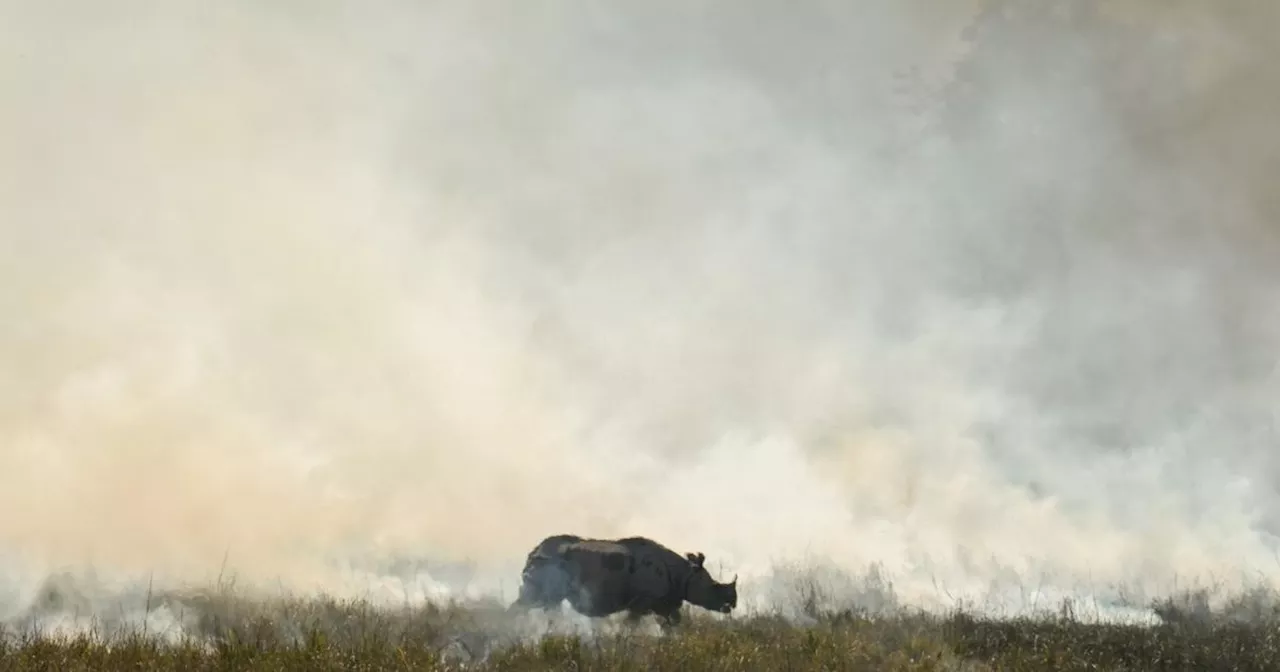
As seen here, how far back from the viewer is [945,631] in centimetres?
1767

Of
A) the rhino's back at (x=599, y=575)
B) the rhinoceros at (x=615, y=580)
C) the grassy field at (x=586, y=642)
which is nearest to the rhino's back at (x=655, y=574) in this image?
the rhinoceros at (x=615, y=580)

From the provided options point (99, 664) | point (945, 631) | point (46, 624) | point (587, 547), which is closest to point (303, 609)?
point (46, 624)

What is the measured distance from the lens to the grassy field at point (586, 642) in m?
11.5

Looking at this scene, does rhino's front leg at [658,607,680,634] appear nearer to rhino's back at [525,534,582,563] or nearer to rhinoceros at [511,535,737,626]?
rhinoceros at [511,535,737,626]

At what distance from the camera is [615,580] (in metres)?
23.4

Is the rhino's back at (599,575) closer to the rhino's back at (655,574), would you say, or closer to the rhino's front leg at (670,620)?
the rhino's back at (655,574)

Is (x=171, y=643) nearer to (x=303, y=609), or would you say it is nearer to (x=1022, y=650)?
(x=303, y=609)

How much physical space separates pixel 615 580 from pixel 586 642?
30.5ft

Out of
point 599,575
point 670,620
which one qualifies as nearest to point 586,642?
point 670,620

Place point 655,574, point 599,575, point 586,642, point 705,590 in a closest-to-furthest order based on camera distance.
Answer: point 586,642, point 599,575, point 655,574, point 705,590

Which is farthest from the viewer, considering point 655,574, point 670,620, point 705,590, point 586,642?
point 705,590

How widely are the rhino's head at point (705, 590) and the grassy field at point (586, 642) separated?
4.47 m

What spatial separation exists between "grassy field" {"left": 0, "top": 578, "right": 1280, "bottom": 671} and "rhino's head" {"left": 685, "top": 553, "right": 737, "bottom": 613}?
14.6 feet

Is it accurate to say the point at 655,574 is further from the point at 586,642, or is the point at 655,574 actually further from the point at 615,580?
the point at 586,642
